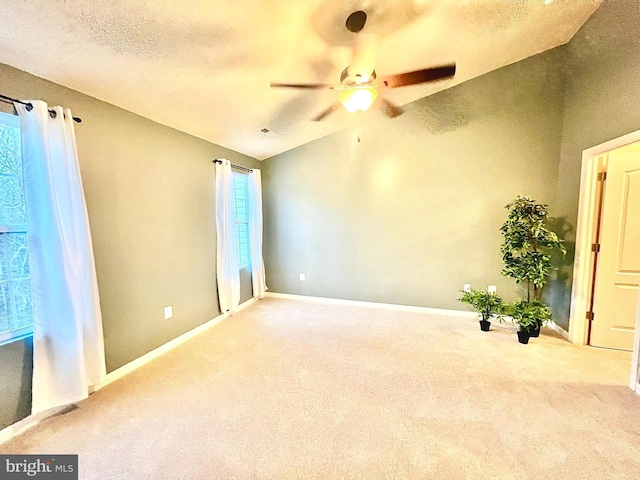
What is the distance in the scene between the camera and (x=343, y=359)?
2.58 metres

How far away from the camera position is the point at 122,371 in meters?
2.35

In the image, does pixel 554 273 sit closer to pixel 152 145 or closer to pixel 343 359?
pixel 343 359

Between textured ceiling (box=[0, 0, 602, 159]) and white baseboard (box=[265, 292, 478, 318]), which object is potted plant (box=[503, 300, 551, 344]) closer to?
white baseboard (box=[265, 292, 478, 318])

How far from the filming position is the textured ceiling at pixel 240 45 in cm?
151

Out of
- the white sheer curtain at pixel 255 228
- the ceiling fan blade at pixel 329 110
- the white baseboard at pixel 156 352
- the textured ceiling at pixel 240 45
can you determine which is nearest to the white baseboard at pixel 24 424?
the white baseboard at pixel 156 352

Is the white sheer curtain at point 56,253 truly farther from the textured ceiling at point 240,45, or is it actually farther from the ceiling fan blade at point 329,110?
the ceiling fan blade at point 329,110

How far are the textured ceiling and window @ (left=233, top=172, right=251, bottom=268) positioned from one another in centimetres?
93

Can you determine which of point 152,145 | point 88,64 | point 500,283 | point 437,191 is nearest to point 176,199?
point 152,145

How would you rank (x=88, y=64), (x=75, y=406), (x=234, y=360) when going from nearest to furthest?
(x=88, y=64)
(x=75, y=406)
(x=234, y=360)

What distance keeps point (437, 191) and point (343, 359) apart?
2.49 metres

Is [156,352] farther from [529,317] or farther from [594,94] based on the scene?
[594,94]

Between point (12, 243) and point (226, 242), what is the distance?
1.92m

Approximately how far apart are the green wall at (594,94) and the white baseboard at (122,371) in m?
4.17

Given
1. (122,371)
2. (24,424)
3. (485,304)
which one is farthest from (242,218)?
(485,304)
